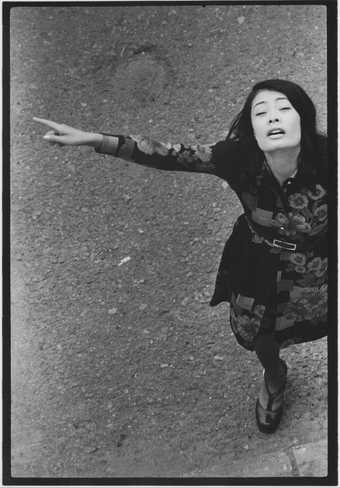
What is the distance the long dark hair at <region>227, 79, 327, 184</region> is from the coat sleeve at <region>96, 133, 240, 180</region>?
3.0 inches

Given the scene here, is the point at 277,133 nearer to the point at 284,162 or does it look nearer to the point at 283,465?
the point at 284,162

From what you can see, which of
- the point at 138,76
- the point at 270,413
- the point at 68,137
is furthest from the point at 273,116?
the point at 270,413

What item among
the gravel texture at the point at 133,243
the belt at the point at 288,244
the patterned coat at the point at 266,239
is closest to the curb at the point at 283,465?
the gravel texture at the point at 133,243

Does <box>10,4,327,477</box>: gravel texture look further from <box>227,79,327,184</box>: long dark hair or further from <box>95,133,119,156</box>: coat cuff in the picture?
<box>95,133,119,156</box>: coat cuff

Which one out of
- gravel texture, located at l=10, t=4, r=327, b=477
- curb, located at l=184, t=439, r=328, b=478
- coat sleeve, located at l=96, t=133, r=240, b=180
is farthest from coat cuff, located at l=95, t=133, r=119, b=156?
curb, located at l=184, t=439, r=328, b=478

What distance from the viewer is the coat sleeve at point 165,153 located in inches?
70.8

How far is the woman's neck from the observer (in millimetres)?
1867

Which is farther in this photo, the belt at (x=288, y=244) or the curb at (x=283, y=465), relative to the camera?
the curb at (x=283, y=465)

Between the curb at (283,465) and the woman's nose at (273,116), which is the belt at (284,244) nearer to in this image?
the woman's nose at (273,116)

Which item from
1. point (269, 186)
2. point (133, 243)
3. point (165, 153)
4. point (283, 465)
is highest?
point (165, 153)

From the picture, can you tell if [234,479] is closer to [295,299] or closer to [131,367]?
[131,367]

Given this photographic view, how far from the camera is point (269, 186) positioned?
187 centimetres

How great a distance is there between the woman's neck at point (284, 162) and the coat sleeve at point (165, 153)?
128 mm

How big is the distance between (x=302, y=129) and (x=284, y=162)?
104 millimetres
